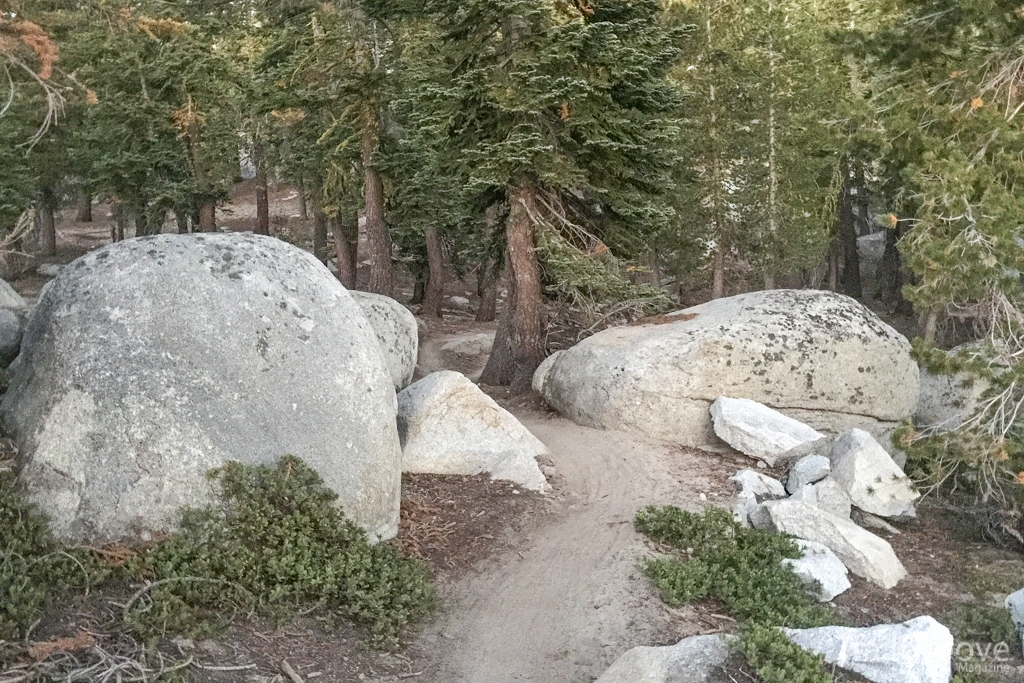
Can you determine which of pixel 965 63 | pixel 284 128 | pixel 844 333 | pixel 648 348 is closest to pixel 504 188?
pixel 648 348

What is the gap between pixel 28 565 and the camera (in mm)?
6422

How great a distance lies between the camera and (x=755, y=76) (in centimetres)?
2238

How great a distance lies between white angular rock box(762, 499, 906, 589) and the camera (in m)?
8.57

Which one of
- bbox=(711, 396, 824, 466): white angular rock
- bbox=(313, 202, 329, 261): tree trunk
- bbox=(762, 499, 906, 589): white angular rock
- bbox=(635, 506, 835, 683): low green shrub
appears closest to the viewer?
bbox=(635, 506, 835, 683): low green shrub

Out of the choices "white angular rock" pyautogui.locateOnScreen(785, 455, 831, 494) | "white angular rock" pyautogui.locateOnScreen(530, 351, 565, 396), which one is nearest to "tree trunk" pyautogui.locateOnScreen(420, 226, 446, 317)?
"white angular rock" pyautogui.locateOnScreen(530, 351, 565, 396)

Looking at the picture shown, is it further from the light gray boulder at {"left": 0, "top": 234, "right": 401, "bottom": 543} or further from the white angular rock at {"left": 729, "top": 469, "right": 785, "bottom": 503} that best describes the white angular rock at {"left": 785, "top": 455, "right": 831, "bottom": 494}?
the light gray boulder at {"left": 0, "top": 234, "right": 401, "bottom": 543}

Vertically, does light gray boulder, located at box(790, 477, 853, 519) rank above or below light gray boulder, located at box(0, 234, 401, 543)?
below

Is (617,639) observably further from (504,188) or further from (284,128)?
(284,128)

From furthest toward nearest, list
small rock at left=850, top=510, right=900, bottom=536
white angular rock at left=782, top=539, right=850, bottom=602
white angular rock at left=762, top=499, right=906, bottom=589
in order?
1. small rock at left=850, top=510, right=900, bottom=536
2. white angular rock at left=762, top=499, right=906, bottom=589
3. white angular rock at left=782, top=539, right=850, bottom=602

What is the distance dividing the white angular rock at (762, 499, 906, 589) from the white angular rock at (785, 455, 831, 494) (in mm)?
1310

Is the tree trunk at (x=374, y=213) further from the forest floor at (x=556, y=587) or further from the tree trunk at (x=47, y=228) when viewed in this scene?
the tree trunk at (x=47, y=228)

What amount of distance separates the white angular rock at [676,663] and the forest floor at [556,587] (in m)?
0.19

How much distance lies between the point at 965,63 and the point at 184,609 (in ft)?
48.2

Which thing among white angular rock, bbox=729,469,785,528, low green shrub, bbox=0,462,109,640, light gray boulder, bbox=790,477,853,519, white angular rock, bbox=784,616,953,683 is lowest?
white angular rock, bbox=729,469,785,528
